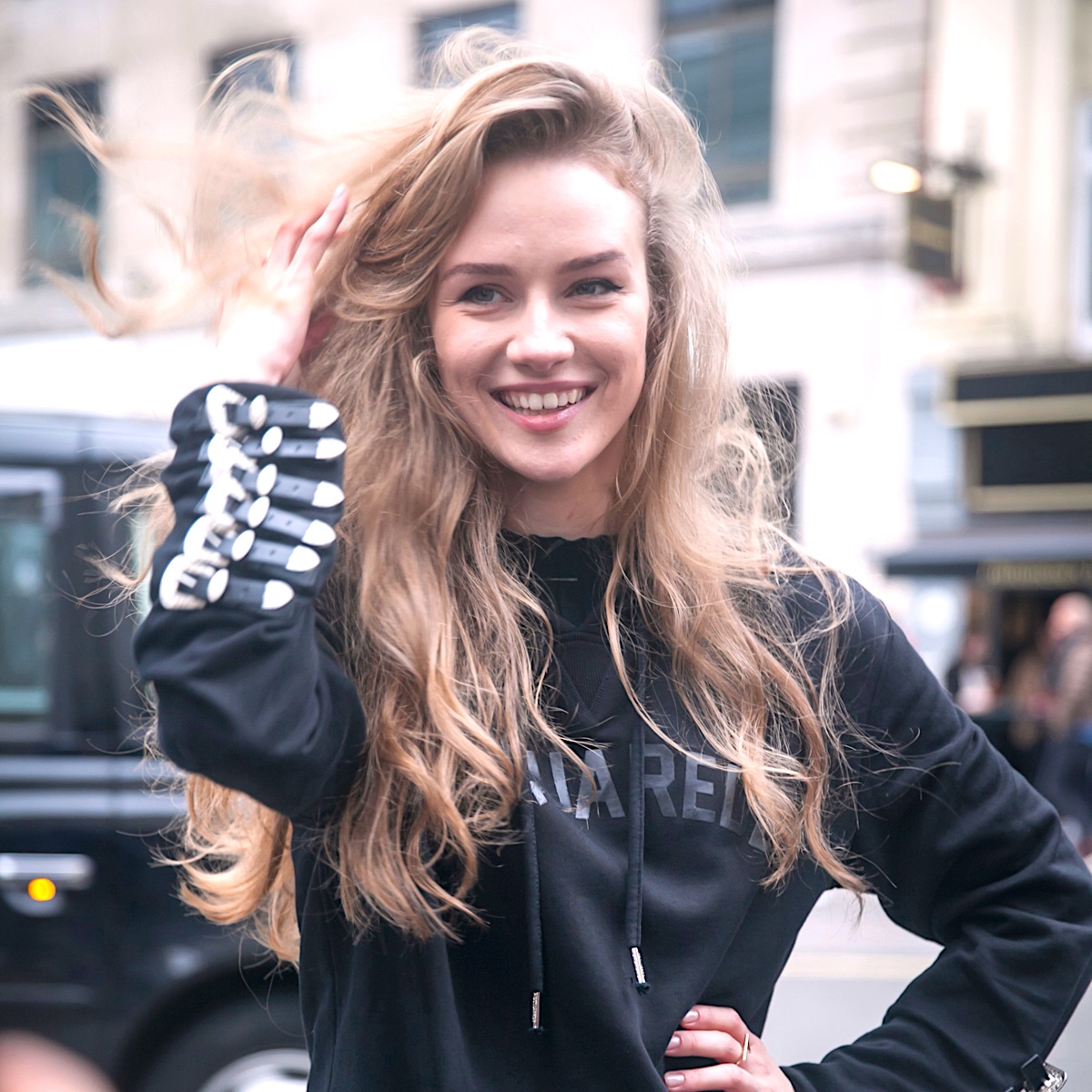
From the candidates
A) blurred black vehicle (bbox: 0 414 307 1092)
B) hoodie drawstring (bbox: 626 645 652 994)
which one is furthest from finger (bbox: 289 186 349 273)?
blurred black vehicle (bbox: 0 414 307 1092)

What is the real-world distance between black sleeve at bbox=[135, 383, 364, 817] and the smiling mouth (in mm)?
242

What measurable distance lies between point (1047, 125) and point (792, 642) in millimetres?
10423

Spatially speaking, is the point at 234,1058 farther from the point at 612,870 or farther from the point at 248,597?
the point at 248,597

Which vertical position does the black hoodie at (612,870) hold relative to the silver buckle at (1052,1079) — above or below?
above

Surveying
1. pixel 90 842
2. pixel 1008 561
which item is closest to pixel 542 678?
pixel 90 842

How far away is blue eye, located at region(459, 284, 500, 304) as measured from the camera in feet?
4.83

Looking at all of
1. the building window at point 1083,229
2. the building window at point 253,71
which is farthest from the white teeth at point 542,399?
the building window at point 1083,229

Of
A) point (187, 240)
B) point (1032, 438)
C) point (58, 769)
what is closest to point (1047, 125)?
point (1032, 438)

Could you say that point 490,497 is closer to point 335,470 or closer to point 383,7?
point 335,470

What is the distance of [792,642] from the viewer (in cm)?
157

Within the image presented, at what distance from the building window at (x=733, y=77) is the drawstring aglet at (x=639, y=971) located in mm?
11186

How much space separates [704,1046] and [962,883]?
0.40 m

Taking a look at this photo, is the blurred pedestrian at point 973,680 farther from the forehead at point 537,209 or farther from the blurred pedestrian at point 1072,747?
the forehead at point 537,209

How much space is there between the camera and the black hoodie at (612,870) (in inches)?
48.1
